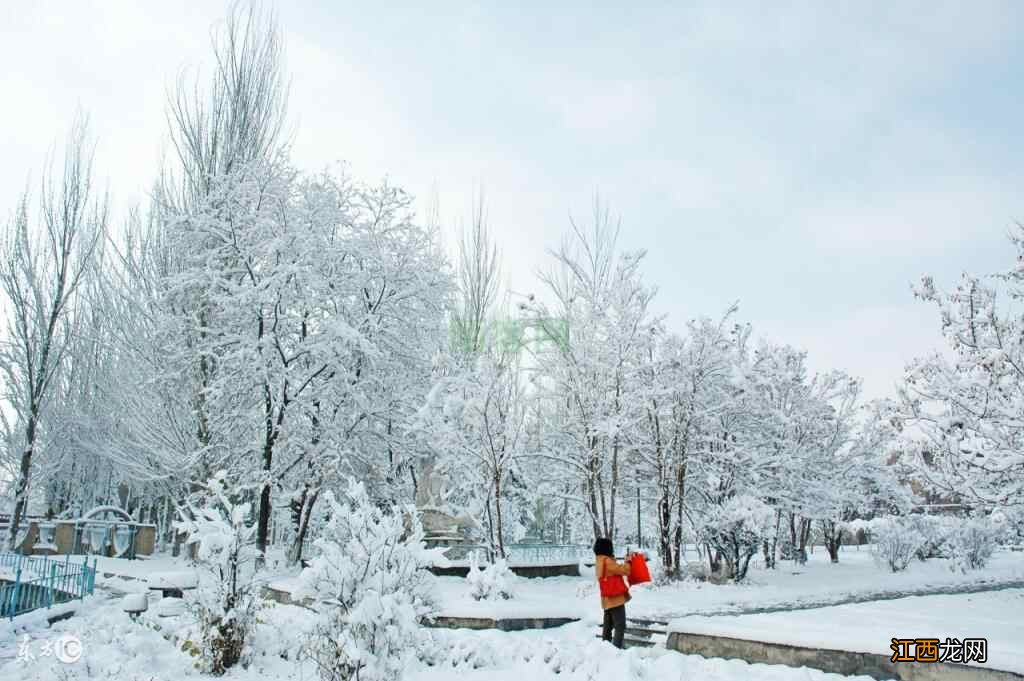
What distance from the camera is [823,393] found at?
26625 mm

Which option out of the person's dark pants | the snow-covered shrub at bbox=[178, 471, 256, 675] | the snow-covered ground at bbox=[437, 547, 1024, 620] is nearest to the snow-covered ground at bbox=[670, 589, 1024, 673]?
the person's dark pants

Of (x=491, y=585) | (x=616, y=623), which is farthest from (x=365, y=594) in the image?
(x=491, y=585)

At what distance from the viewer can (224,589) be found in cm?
814

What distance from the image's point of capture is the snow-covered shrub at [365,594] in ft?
20.0

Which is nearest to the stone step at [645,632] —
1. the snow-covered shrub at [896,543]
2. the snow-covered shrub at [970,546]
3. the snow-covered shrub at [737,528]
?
the snow-covered shrub at [737,528]

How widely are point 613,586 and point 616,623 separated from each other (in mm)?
438

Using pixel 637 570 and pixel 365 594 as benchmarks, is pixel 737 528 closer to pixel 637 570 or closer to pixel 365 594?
pixel 637 570

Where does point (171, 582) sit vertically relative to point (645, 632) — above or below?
above

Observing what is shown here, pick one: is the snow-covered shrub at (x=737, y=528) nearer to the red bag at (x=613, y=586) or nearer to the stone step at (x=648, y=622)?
the stone step at (x=648, y=622)

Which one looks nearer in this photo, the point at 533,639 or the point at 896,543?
the point at 533,639

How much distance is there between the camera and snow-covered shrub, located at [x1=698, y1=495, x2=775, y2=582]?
651 inches

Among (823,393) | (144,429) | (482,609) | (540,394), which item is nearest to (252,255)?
(144,429)

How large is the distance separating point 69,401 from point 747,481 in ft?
91.2

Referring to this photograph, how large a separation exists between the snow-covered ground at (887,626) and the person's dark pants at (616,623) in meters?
0.71
